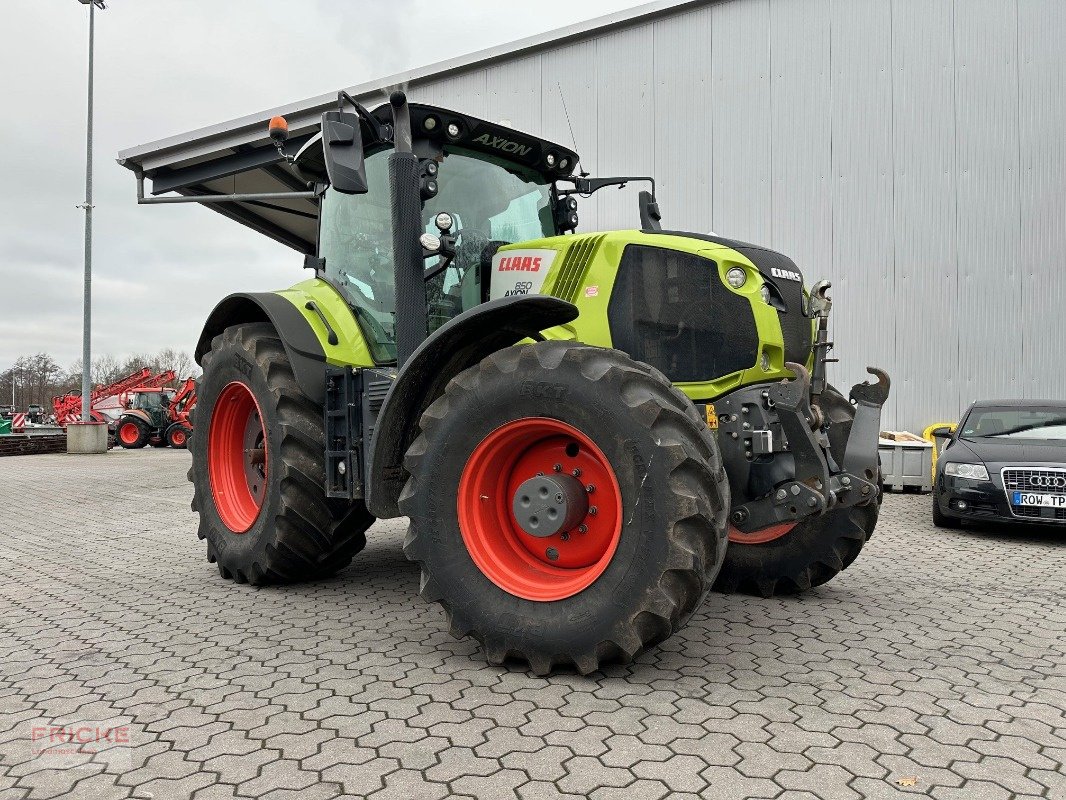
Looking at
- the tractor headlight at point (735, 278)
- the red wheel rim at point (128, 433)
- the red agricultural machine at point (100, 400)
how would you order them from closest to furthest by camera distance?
the tractor headlight at point (735, 278)
the red wheel rim at point (128, 433)
the red agricultural machine at point (100, 400)

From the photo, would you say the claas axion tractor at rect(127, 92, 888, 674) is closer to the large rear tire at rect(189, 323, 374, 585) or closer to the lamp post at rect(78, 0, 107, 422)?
the large rear tire at rect(189, 323, 374, 585)

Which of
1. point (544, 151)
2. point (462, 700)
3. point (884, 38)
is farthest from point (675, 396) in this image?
point (884, 38)

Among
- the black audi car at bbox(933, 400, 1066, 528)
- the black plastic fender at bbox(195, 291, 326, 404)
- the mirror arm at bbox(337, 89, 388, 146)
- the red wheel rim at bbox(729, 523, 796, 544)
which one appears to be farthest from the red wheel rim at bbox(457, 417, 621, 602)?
the black audi car at bbox(933, 400, 1066, 528)

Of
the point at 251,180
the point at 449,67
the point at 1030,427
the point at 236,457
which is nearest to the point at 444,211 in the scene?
the point at 236,457

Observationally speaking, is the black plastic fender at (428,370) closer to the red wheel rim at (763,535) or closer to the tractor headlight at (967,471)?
the red wheel rim at (763,535)

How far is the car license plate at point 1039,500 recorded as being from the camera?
7.18 metres

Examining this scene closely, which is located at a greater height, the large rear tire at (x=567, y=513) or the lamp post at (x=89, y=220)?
the lamp post at (x=89, y=220)

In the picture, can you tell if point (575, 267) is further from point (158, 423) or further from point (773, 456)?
point (158, 423)

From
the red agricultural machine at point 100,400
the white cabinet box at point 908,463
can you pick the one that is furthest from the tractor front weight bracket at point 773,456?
the red agricultural machine at point 100,400

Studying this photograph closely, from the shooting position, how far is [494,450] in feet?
11.5

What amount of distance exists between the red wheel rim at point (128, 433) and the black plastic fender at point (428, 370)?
25.1 meters

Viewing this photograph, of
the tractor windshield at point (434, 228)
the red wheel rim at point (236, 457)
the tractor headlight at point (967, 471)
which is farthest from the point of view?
the tractor headlight at point (967, 471)

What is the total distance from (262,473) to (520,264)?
241 centimetres

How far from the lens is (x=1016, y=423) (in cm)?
848
